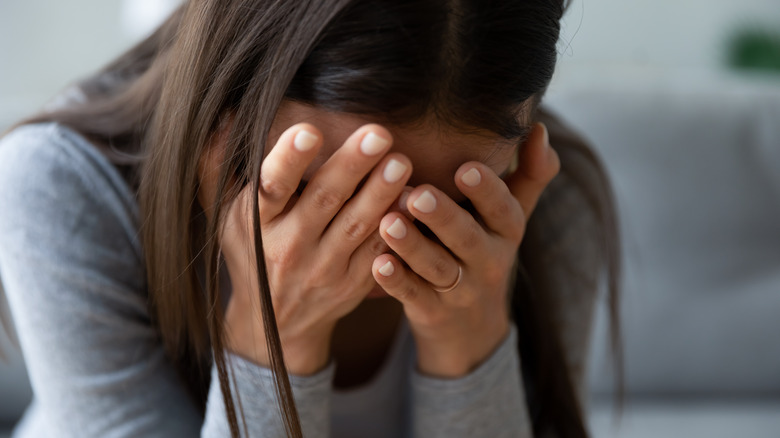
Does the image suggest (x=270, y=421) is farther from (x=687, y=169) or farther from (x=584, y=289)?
(x=687, y=169)

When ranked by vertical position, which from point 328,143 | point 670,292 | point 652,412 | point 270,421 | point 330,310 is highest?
point 328,143

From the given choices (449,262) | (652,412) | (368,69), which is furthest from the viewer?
(652,412)

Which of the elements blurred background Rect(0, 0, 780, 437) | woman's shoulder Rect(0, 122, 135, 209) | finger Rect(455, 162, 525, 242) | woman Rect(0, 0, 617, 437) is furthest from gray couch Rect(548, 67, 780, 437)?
woman's shoulder Rect(0, 122, 135, 209)

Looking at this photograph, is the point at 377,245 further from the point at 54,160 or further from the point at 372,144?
the point at 54,160

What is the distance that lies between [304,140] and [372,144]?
44 millimetres

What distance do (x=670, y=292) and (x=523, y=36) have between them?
86 cm

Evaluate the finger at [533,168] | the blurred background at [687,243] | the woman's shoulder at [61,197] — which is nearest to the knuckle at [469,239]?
the finger at [533,168]

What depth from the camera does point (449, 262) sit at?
20.7 inches

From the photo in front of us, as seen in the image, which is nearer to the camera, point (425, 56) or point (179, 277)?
point (425, 56)

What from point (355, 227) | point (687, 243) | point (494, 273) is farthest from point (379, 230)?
point (687, 243)

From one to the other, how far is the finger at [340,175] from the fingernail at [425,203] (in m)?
0.04

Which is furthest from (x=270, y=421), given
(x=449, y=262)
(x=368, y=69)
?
(x=368, y=69)

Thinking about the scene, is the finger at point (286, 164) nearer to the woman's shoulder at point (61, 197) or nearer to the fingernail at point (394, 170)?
the fingernail at point (394, 170)

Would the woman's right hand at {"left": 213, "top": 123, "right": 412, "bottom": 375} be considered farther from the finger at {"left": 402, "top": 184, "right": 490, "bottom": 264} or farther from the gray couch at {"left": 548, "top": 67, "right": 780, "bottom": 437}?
the gray couch at {"left": 548, "top": 67, "right": 780, "bottom": 437}
